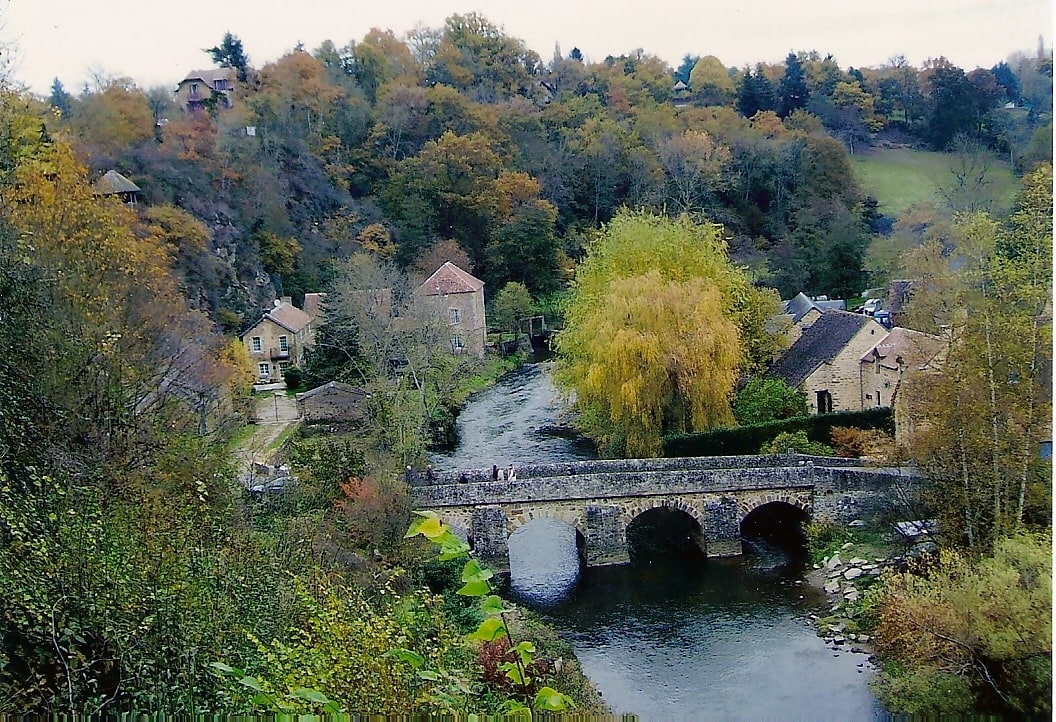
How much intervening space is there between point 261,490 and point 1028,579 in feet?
20.3

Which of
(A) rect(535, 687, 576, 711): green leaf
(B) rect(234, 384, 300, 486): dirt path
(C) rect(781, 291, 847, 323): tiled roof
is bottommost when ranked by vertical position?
(B) rect(234, 384, 300, 486): dirt path

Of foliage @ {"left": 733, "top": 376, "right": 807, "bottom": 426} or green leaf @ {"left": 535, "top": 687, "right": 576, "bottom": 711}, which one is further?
foliage @ {"left": 733, "top": 376, "right": 807, "bottom": 426}

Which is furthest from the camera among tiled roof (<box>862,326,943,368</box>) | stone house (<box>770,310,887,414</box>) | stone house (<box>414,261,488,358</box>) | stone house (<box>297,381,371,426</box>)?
stone house (<box>414,261,488,358</box>)

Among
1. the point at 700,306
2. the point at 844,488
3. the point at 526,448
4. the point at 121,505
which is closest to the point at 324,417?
the point at 526,448

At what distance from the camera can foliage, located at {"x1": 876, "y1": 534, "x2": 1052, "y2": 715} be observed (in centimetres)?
500

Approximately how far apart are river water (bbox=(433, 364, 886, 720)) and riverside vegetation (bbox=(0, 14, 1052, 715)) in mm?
429

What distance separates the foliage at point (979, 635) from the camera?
197 inches

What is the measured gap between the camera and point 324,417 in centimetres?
1412

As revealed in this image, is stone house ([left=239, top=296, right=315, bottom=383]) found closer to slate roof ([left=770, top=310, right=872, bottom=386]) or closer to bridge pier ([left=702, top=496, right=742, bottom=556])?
slate roof ([left=770, top=310, right=872, bottom=386])


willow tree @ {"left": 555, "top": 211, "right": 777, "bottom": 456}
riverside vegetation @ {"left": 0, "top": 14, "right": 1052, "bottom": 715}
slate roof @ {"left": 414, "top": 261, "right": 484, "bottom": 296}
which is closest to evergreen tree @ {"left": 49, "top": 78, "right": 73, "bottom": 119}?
riverside vegetation @ {"left": 0, "top": 14, "right": 1052, "bottom": 715}

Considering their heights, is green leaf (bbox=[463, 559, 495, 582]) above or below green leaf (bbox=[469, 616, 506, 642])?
above

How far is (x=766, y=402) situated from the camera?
507 inches

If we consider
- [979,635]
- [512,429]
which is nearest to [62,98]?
[512,429]

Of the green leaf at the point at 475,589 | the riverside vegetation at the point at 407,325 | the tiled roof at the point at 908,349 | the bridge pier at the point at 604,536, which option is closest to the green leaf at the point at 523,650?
the riverside vegetation at the point at 407,325
